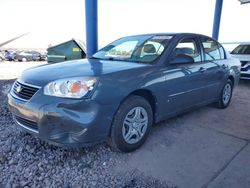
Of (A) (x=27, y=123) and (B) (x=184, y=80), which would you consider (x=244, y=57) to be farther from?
(A) (x=27, y=123)

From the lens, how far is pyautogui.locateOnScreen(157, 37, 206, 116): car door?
304 cm

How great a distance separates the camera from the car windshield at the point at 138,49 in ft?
10.3

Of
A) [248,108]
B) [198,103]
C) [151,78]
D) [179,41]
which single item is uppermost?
[179,41]

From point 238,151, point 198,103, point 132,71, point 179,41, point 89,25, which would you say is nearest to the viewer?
point 132,71

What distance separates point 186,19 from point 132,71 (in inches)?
673

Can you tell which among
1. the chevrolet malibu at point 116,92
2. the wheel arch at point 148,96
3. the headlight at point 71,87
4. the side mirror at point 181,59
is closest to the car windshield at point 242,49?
the chevrolet malibu at point 116,92

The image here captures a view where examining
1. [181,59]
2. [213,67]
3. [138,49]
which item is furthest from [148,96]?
[213,67]

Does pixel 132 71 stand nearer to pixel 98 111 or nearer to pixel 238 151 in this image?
pixel 98 111

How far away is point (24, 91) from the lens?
247cm

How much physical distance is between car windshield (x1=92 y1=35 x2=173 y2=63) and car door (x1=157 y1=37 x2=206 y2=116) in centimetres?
22

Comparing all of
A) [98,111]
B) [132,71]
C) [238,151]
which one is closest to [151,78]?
[132,71]

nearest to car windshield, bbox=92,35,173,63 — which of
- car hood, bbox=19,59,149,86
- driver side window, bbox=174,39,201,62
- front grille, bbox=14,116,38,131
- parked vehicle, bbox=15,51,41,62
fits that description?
driver side window, bbox=174,39,201,62

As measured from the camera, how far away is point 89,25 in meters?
4.71

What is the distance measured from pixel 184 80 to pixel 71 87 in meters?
1.77
